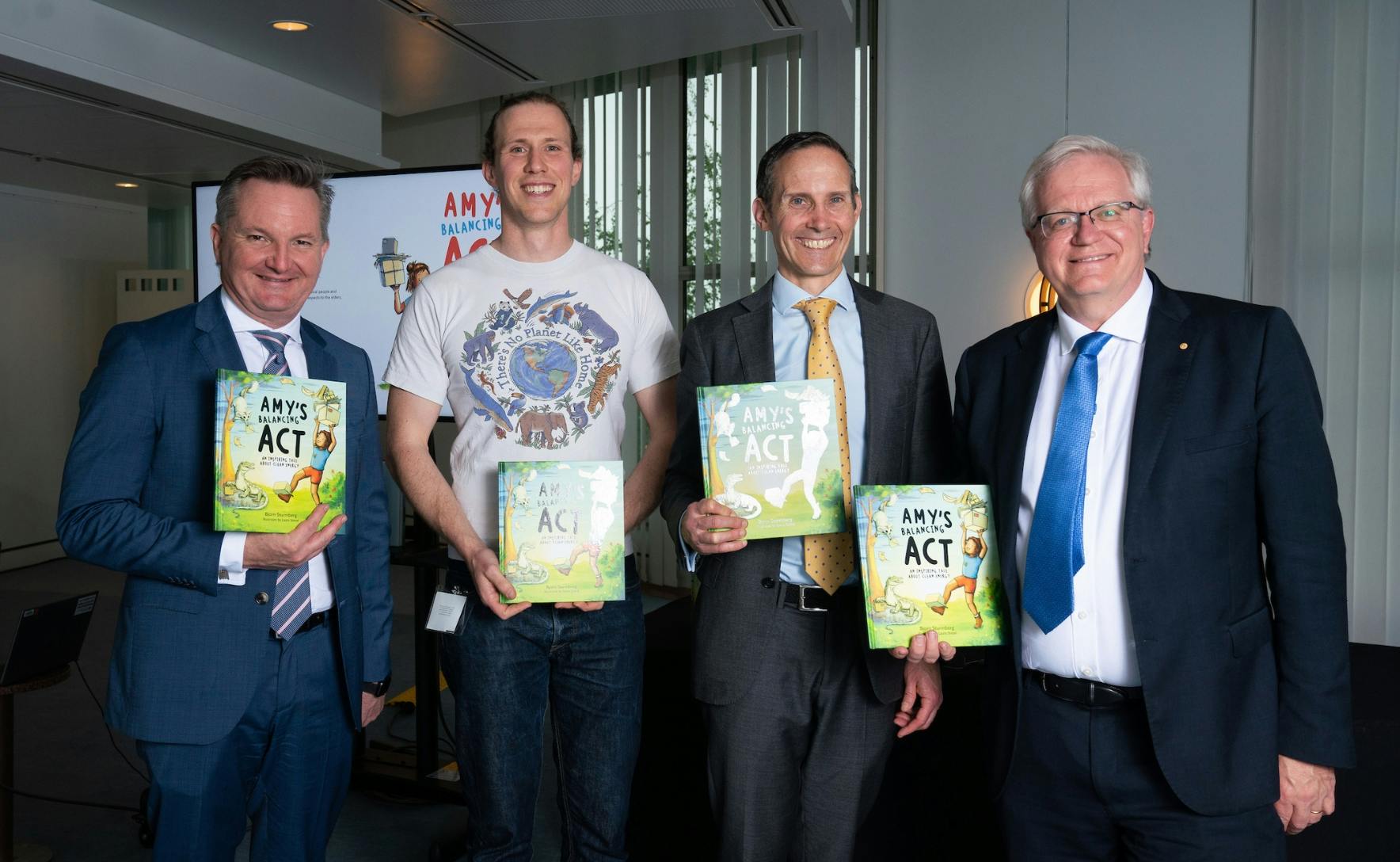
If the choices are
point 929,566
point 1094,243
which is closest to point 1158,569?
point 929,566

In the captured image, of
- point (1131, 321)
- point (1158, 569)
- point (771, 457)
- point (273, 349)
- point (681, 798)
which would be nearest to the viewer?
point (1158, 569)

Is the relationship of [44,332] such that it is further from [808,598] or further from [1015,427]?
[1015,427]

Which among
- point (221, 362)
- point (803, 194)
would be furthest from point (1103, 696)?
point (221, 362)

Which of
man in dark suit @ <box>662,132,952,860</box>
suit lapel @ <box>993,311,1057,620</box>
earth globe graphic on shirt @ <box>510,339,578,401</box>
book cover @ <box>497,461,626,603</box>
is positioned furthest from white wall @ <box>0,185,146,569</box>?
suit lapel @ <box>993,311,1057,620</box>

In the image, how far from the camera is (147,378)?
1.61m

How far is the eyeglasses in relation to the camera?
152cm

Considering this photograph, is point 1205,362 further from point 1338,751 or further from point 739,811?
point 739,811

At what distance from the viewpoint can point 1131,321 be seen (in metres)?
1.54

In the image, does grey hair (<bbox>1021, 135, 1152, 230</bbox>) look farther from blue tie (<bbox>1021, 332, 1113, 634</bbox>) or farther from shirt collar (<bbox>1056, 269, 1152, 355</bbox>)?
blue tie (<bbox>1021, 332, 1113, 634</bbox>)

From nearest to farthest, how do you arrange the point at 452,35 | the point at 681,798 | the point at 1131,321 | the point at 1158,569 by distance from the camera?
the point at 1158,569 < the point at 1131,321 < the point at 681,798 < the point at 452,35

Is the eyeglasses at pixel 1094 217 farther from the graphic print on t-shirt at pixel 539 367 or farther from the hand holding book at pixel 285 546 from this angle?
the hand holding book at pixel 285 546

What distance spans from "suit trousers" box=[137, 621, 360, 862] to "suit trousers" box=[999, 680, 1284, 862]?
3.84 ft

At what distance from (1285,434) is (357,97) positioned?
6409mm

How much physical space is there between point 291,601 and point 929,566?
42.7 inches
